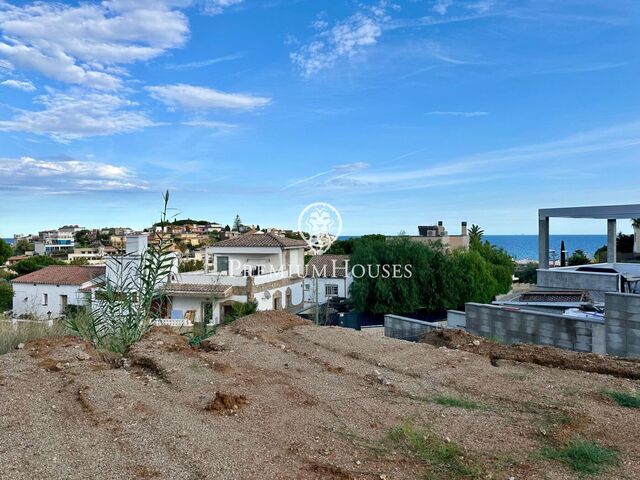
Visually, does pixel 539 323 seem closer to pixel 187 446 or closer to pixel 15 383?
pixel 187 446

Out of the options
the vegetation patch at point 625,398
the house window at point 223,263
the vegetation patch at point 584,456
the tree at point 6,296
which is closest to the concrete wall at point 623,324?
the vegetation patch at point 625,398

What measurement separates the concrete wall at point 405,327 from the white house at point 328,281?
15.0m

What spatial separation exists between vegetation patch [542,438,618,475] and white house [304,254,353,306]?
830 inches

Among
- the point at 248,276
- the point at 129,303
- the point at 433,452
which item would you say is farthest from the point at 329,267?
the point at 433,452

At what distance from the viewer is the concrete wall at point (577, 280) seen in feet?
31.9

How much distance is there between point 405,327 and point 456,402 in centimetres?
503

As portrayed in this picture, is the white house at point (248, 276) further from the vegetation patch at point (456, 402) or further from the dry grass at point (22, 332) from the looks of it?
the vegetation patch at point (456, 402)

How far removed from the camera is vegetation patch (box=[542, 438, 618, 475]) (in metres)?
2.34

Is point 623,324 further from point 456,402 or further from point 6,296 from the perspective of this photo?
point 6,296

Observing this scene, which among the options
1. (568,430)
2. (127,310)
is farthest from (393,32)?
(568,430)

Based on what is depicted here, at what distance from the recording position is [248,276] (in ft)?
59.5

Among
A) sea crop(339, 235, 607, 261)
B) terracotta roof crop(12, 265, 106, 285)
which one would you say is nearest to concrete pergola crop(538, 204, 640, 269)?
terracotta roof crop(12, 265, 106, 285)

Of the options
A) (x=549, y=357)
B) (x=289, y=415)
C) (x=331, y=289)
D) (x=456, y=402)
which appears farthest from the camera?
(x=331, y=289)

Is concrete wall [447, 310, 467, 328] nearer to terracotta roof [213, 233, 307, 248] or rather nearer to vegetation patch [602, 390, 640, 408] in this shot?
vegetation patch [602, 390, 640, 408]
